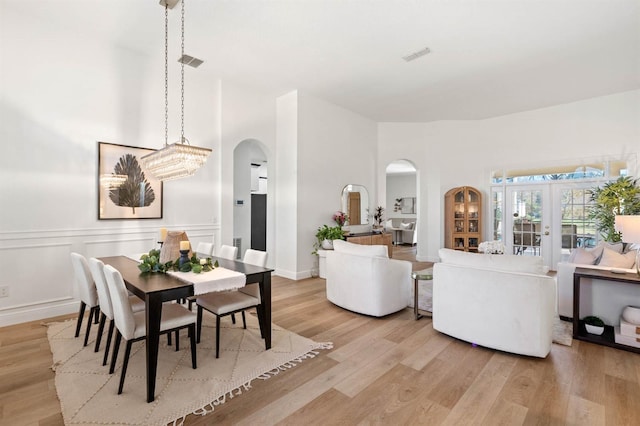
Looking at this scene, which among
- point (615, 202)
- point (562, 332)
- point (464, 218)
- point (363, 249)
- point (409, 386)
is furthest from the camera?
point (464, 218)

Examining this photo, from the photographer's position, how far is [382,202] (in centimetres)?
763

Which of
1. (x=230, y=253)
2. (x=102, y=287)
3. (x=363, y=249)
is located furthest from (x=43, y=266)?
(x=363, y=249)

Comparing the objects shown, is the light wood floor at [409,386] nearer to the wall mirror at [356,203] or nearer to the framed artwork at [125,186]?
the framed artwork at [125,186]

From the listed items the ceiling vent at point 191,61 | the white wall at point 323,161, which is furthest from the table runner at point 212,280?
the ceiling vent at point 191,61

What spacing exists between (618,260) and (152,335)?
183 inches

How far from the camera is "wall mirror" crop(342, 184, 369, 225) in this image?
6.68 m

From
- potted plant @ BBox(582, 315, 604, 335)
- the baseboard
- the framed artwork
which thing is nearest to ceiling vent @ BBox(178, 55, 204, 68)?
the framed artwork

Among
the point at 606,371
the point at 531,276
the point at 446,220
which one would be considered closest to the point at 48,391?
the point at 531,276

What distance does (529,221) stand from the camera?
6.75 metres

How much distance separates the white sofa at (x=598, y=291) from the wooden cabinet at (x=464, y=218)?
3450 mm

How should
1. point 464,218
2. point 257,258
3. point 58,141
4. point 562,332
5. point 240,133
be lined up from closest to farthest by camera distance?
point 562,332 < point 257,258 < point 58,141 < point 240,133 < point 464,218

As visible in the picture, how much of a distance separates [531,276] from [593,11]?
3.02 meters

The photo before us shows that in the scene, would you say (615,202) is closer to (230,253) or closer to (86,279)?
(230,253)

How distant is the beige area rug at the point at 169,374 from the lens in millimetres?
1970
